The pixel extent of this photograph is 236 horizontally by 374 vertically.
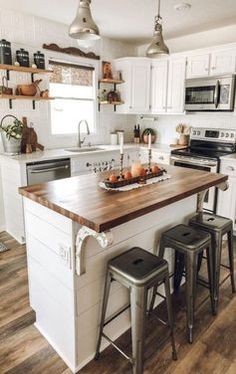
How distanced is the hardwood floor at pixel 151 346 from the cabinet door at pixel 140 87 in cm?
308

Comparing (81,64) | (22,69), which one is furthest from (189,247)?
(81,64)

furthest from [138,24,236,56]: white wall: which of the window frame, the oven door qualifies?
the oven door

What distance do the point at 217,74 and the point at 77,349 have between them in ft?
11.6

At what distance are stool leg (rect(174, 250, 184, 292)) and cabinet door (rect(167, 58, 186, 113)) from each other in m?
2.58

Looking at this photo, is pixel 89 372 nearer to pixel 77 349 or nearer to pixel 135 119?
pixel 77 349

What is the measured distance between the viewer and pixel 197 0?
115 inches

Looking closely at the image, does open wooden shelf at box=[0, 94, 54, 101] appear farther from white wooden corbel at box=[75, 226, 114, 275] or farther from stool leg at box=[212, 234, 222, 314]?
Result: stool leg at box=[212, 234, 222, 314]

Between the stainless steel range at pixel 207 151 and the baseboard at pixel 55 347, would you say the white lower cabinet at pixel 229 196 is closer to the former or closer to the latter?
the stainless steel range at pixel 207 151

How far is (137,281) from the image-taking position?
57.9 inches

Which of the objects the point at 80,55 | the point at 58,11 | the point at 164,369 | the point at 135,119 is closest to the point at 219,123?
the point at 135,119

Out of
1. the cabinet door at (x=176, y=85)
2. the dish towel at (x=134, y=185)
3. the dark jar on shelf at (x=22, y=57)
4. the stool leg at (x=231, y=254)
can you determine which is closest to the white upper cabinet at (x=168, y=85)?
the cabinet door at (x=176, y=85)

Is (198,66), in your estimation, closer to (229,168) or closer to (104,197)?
(229,168)

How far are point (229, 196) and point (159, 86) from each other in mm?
2078

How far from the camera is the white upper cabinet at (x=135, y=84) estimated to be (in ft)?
14.4
